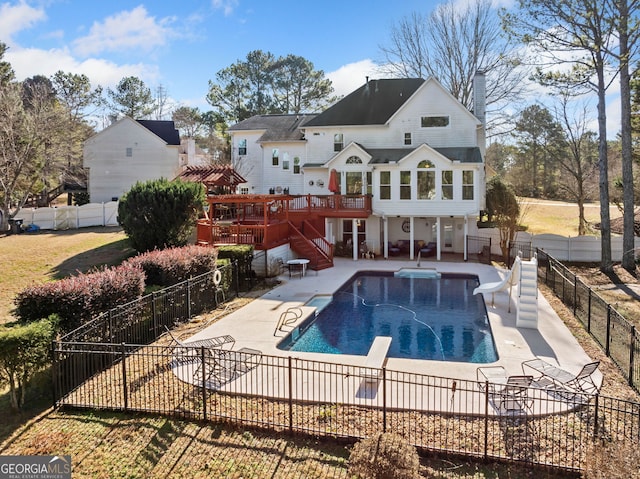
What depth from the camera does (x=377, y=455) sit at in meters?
5.86

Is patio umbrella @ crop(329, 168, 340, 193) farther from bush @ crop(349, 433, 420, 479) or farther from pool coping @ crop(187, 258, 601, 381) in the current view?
bush @ crop(349, 433, 420, 479)

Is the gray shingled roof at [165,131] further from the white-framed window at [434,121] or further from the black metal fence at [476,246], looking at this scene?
the black metal fence at [476,246]

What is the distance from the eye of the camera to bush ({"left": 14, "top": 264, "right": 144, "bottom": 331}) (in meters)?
9.75

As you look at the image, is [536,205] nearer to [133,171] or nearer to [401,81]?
[401,81]

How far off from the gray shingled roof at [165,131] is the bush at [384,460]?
3766cm

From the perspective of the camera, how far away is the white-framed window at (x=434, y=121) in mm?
26750

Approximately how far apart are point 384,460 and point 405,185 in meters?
20.9

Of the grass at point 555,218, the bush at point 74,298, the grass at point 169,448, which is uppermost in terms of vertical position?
the grass at point 555,218

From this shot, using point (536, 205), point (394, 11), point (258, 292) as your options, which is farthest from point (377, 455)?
point (536, 205)

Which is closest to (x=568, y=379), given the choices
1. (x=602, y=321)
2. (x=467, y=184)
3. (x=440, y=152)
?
(x=602, y=321)

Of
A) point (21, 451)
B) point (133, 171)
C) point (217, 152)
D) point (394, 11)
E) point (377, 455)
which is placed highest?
point (394, 11)

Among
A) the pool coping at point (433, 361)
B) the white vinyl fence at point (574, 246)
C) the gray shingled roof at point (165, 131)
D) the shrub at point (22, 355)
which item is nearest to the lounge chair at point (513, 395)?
the pool coping at point (433, 361)

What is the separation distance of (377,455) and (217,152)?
47.3 m

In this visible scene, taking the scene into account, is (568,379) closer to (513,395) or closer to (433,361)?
(513,395)
